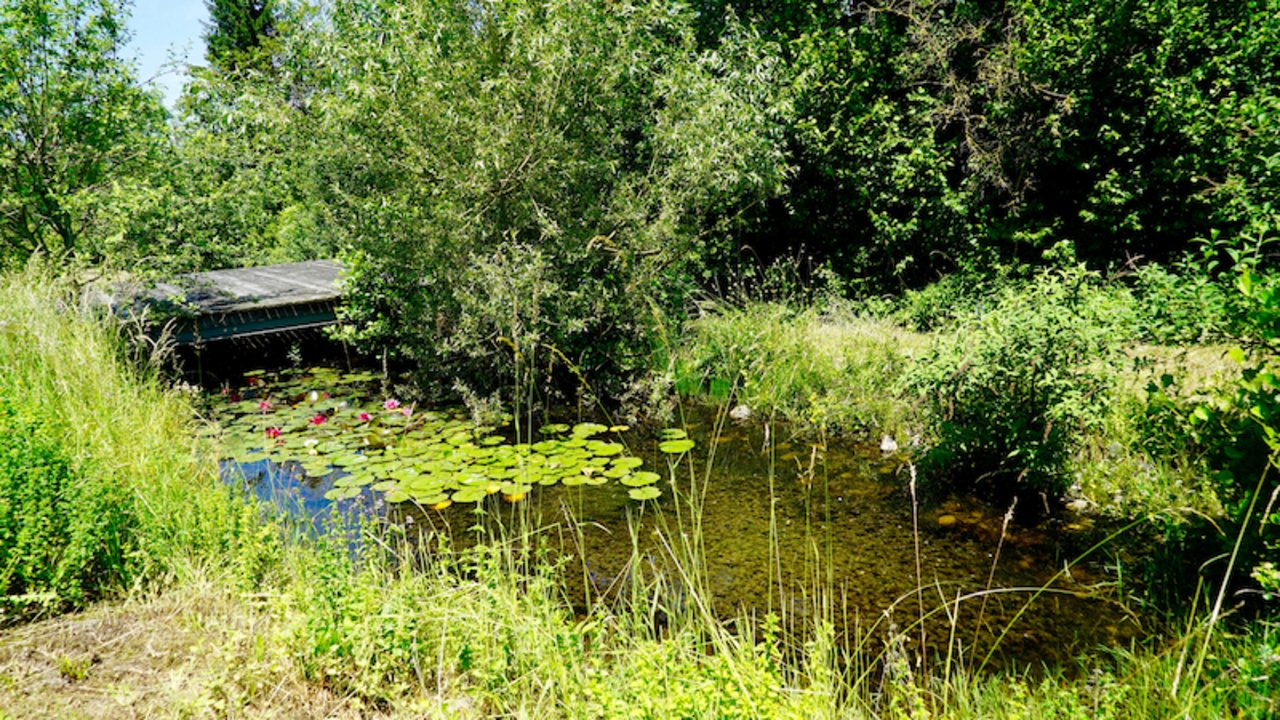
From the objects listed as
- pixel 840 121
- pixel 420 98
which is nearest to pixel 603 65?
pixel 420 98

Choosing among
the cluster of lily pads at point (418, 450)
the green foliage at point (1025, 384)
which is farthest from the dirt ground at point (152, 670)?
the green foliage at point (1025, 384)

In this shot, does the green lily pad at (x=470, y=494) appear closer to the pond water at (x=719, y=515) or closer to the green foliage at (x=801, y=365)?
the pond water at (x=719, y=515)

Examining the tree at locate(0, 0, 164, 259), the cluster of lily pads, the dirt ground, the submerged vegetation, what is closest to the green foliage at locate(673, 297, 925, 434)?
the submerged vegetation

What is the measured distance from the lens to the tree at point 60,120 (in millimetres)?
5625

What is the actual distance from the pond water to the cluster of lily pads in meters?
0.02

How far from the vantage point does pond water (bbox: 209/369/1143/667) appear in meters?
2.95

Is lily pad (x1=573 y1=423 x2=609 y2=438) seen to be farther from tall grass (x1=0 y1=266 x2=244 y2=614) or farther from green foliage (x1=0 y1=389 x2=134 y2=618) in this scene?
green foliage (x1=0 y1=389 x2=134 y2=618)

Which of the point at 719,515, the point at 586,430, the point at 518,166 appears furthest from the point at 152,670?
the point at 518,166

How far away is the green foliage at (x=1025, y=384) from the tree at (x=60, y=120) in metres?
6.83

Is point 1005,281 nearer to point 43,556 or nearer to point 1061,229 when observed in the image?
point 1061,229

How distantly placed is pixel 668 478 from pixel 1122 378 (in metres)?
3.08

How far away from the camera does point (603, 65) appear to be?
5969 millimetres

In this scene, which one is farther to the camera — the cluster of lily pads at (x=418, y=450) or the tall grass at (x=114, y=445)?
the cluster of lily pads at (x=418, y=450)

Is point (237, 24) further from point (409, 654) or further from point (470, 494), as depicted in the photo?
point (409, 654)
